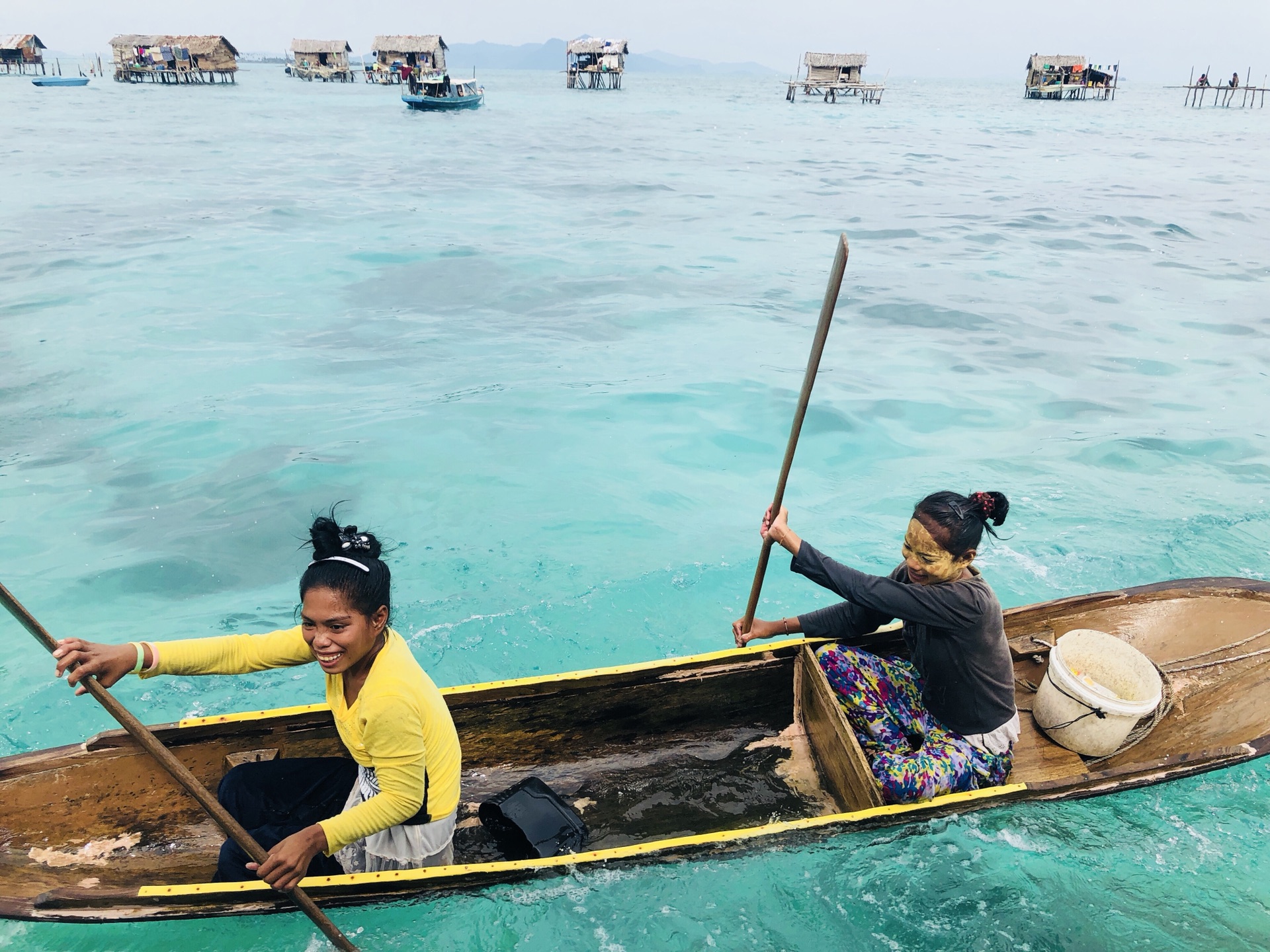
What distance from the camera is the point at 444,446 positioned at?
29.3 feet

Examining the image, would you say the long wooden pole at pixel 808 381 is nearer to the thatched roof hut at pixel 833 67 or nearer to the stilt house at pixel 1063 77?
the thatched roof hut at pixel 833 67

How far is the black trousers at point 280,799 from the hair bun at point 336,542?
1139 mm

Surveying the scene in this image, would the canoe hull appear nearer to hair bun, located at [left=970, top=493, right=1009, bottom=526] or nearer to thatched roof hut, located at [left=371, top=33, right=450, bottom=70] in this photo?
thatched roof hut, located at [left=371, top=33, right=450, bottom=70]

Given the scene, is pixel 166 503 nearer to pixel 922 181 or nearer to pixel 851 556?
pixel 851 556

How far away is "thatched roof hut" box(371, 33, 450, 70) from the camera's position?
198ft

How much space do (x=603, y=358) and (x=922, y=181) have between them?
1800cm

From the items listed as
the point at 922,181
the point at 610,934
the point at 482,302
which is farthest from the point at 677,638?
the point at 922,181

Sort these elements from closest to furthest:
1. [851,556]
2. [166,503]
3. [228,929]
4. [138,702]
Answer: [228,929]
[138,702]
[851,556]
[166,503]

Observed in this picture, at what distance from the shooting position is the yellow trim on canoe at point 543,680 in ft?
12.2

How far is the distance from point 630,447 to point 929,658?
5.64 metres

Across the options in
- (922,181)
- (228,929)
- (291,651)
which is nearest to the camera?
(291,651)

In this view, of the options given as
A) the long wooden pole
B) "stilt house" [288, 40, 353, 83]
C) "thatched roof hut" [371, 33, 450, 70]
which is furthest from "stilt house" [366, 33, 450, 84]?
the long wooden pole

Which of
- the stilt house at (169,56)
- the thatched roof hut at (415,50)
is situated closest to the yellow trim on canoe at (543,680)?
the thatched roof hut at (415,50)

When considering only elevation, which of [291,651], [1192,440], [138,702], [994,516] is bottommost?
[138,702]
